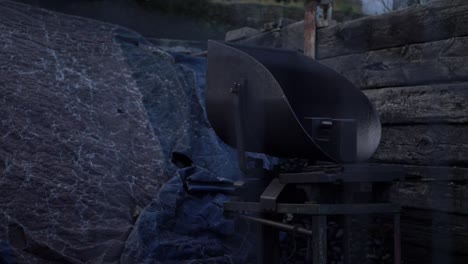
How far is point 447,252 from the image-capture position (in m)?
3.42

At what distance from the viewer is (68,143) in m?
4.55

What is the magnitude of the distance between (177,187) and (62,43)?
221 cm

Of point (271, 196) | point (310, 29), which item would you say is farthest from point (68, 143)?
point (271, 196)

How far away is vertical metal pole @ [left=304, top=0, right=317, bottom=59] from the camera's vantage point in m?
4.71

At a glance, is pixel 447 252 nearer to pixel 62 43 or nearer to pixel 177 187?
pixel 177 187

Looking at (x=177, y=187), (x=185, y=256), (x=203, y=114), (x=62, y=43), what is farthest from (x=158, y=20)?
(x=185, y=256)

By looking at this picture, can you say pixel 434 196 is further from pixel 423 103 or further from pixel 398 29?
pixel 398 29

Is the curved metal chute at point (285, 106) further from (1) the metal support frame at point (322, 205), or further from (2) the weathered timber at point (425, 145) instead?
(2) the weathered timber at point (425, 145)

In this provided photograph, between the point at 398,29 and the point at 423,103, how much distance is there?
0.58 m

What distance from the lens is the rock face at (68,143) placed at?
3859 millimetres

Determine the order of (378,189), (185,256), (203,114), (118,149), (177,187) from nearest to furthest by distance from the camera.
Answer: (378,189)
(185,256)
(177,187)
(118,149)
(203,114)

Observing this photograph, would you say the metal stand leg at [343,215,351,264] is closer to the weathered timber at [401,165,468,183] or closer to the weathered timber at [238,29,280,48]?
the weathered timber at [401,165,468,183]

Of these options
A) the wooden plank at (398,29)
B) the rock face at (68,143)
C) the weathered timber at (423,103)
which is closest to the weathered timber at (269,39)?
the wooden plank at (398,29)

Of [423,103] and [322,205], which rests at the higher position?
[423,103]
